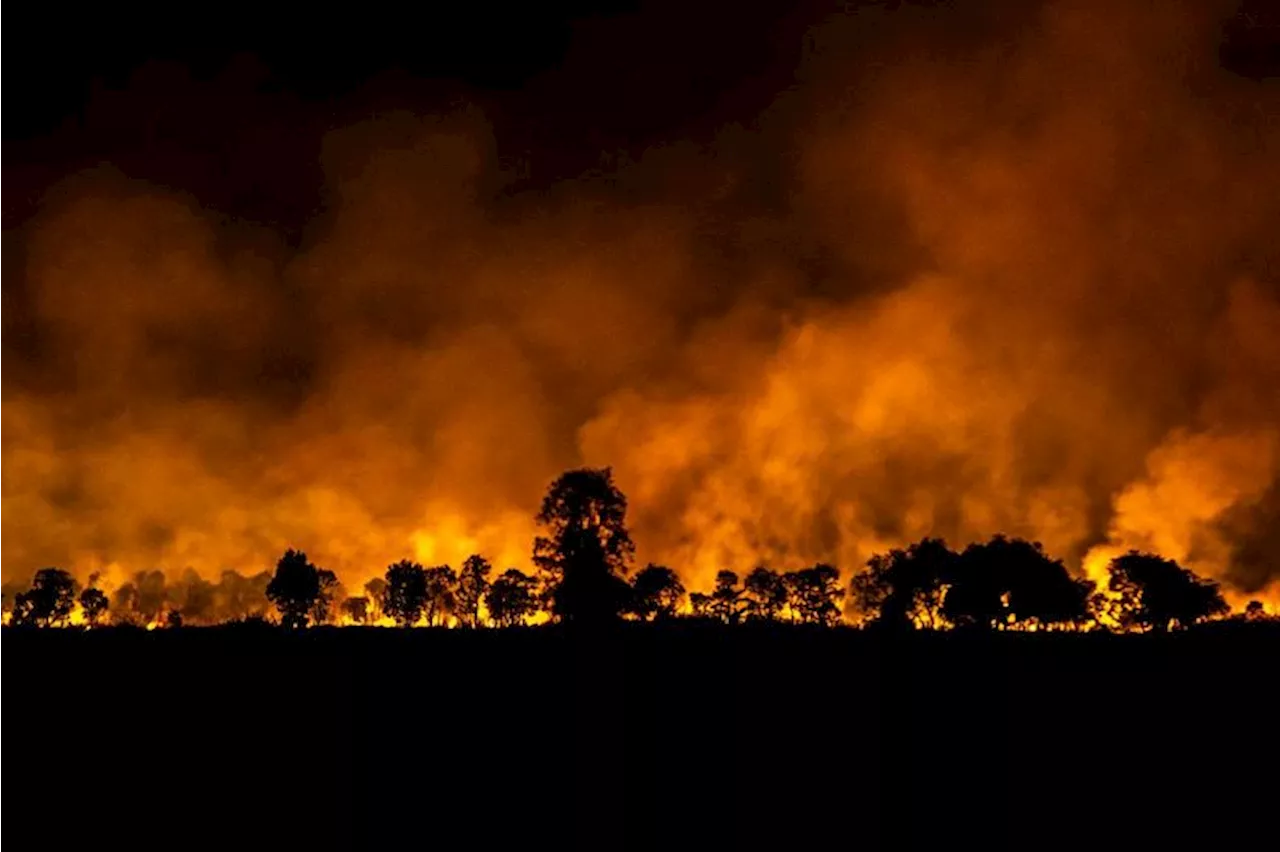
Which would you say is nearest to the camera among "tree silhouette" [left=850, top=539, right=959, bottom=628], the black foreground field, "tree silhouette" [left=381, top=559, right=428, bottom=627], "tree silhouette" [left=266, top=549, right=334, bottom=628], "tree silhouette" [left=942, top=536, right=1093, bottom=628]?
the black foreground field

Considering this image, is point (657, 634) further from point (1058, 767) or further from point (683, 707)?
point (1058, 767)

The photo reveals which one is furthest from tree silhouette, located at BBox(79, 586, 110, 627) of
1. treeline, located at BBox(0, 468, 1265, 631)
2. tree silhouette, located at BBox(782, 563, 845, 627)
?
tree silhouette, located at BBox(782, 563, 845, 627)

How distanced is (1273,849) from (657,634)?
26.1 metres

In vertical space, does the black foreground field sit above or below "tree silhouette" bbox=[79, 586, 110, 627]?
below

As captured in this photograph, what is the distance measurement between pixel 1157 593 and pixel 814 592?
47.3 meters

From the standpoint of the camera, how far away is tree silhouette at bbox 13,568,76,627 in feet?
449

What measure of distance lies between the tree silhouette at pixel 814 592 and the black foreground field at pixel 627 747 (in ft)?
320

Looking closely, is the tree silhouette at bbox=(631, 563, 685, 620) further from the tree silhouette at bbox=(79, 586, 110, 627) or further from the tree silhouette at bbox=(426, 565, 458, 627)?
the tree silhouette at bbox=(79, 586, 110, 627)

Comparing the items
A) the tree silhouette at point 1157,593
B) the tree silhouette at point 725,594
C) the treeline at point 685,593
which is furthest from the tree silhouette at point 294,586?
the tree silhouette at point 1157,593

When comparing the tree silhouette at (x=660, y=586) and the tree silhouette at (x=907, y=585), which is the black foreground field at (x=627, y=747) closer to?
the tree silhouette at (x=907, y=585)

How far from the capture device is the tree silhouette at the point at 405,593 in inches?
5212

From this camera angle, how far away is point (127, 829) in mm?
20109

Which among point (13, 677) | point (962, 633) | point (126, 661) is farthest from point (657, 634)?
point (13, 677)

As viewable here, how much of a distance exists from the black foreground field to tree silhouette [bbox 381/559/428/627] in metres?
94.9
